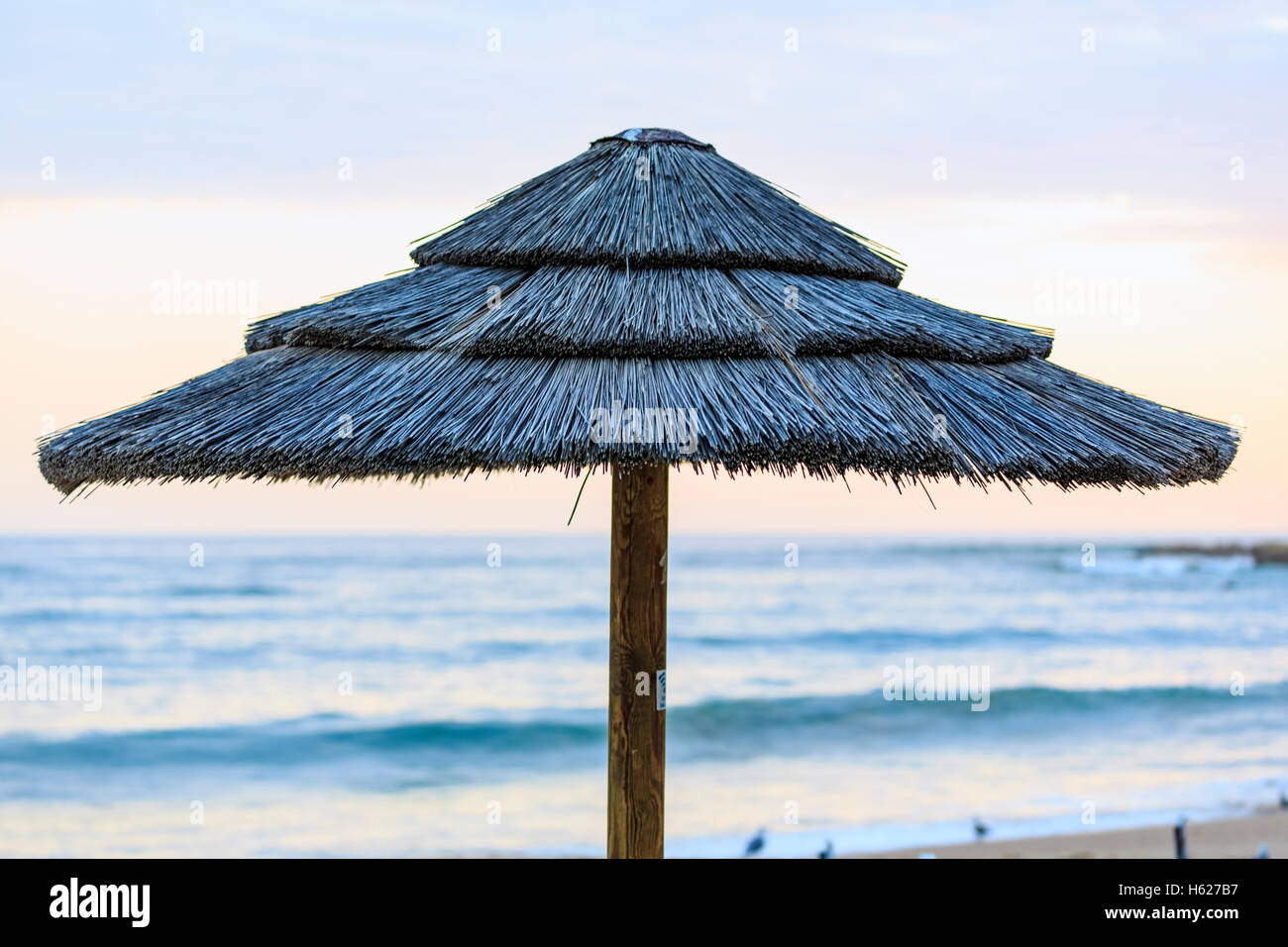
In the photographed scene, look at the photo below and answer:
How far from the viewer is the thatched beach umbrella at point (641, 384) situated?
3.44 metres

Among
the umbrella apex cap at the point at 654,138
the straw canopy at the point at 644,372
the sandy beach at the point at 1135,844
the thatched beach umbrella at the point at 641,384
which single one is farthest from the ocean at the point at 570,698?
the umbrella apex cap at the point at 654,138

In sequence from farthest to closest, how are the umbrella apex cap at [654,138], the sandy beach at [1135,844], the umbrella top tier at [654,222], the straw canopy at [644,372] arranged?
the sandy beach at [1135,844] < the umbrella apex cap at [654,138] < the umbrella top tier at [654,222] < the straw canopy at [644,372]

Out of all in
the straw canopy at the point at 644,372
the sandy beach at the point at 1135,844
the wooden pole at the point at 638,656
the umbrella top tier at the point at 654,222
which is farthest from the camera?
the sandy beach at the point at 1135,844

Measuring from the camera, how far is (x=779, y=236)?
412 centimetres

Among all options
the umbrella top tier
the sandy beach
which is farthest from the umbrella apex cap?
the sandy beach

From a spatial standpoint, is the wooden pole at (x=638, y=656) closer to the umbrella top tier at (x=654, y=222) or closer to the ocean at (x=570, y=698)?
the umbrella top tier at (x=654, y=222)

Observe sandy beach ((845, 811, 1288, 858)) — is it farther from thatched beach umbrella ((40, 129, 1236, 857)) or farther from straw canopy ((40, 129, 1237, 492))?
straw canopy ((40, 129, 1237, 492))

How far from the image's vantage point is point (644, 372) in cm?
355

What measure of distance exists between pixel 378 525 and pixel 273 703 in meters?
10.2

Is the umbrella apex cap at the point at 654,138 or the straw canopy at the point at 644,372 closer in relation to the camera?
the straw canopy at the point at 644,372

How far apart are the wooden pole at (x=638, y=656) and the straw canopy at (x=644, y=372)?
691 mm

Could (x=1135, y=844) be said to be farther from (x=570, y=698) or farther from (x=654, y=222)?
(x=654, y=222)
